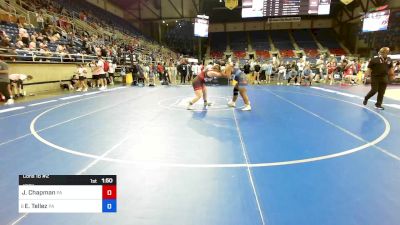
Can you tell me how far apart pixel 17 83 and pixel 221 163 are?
37.5 feet

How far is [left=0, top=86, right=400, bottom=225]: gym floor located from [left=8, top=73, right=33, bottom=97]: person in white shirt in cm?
514

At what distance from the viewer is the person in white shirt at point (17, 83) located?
1115 centimetres

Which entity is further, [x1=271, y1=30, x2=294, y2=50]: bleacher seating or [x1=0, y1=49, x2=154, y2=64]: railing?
[x1=271, y1=30, x2=294, y2=50]: bleacher seating

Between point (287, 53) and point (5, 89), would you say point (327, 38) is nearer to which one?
point (287, 53)

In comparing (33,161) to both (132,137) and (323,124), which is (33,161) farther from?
(323,124)

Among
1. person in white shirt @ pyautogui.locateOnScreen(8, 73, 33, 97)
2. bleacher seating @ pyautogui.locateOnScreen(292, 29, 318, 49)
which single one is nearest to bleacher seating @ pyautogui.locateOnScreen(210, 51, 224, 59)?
bleacher seating @ pyautogui.locateOnScreen(292, 29, 318, 49)

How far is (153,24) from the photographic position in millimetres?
42812

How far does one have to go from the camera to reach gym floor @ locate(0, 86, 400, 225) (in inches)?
103

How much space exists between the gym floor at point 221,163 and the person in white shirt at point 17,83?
514cm

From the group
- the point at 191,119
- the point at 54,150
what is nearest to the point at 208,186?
the point at 54,150

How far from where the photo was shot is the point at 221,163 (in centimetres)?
390
